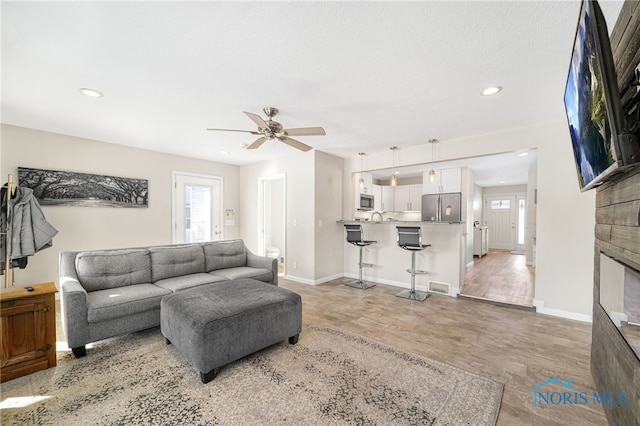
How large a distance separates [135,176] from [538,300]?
6.56 meters

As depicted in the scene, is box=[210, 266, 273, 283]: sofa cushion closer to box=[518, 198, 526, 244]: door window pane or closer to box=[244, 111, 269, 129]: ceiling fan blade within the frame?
box=[244, 111, 269, 129]: ceiling fan blade

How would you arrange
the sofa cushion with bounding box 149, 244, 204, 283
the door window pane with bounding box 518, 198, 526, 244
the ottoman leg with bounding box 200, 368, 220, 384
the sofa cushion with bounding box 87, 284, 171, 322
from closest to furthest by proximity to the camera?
the ottoman leg with bounding box 200, 368, 220, 384
the sofa cushion with bounding box 87, 284, 171, 322
the sofa cushion with bounding box 149, 244, 204, 283
the door window pane with bounding box 518, 198, 526, 244

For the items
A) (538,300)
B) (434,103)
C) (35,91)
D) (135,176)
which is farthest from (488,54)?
(135,176)

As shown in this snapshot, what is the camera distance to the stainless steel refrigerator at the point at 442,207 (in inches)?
244

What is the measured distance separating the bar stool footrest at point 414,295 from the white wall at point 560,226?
1418 mm

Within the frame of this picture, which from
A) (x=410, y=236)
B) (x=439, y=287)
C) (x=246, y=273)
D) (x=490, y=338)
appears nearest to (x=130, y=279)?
(x=246, y=273)

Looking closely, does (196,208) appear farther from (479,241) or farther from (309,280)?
(479,241)

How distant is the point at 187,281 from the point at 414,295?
10.7 feet

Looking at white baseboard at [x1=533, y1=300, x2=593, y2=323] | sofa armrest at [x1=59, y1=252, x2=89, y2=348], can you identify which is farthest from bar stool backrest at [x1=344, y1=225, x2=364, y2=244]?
sofa armrest at [x1=59, y1=252, x2=89, y2=348]

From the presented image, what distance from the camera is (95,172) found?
438cm

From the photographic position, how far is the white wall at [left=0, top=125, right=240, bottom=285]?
3.77 meters

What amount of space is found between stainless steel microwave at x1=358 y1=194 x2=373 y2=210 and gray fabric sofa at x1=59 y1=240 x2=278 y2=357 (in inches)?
109

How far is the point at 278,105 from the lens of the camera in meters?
2.95

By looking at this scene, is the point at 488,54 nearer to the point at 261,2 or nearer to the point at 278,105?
the point at 261,2
